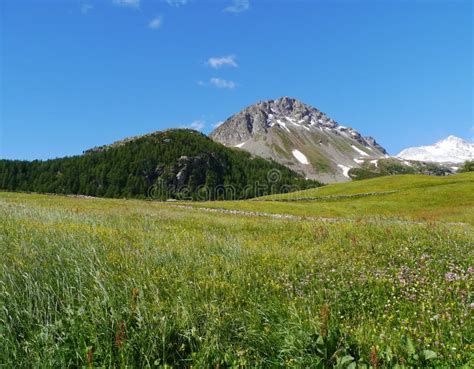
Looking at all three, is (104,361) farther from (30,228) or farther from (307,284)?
(30,228)

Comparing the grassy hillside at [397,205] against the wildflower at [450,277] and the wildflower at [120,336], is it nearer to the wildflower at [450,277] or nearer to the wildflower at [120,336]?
the wildflower at [450,277]

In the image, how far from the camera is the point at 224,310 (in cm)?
533

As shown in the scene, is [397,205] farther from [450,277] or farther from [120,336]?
[120,336]

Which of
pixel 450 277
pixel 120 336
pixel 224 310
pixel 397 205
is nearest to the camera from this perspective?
pixel 120 336

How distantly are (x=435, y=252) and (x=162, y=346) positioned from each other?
8.74 m

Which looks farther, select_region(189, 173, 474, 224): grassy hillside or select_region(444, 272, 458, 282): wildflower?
select_region(189, 173, 474, 224): grassy hillside

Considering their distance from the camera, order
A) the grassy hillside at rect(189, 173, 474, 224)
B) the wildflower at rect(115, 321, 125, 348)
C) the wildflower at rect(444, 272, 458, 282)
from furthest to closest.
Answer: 1. the grassy hillside at rect(189, 173, 474, 224)
2. the wildflower at rect(444, 272, 458, 282)
3. the wildflower at rect(115, 321, 125, 348)

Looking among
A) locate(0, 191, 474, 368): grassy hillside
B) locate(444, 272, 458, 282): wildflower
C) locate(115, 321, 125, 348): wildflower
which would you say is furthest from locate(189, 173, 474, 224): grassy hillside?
locate(115, 321, 125, 348): wildflower

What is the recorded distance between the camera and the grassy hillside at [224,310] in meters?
4.31

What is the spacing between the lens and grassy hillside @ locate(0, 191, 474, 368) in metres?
4.31

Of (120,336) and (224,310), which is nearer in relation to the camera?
(120,336)

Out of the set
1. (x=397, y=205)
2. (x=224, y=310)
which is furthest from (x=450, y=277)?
(x=397, y=205)

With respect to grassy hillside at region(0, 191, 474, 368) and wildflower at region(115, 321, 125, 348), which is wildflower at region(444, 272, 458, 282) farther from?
wildflower at region(115, 321, 125, 348)

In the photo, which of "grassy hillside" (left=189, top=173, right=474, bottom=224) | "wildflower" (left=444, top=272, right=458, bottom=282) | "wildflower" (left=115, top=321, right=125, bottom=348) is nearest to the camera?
"wildflower" (left=115, top=321, right=125, bottom=348)
